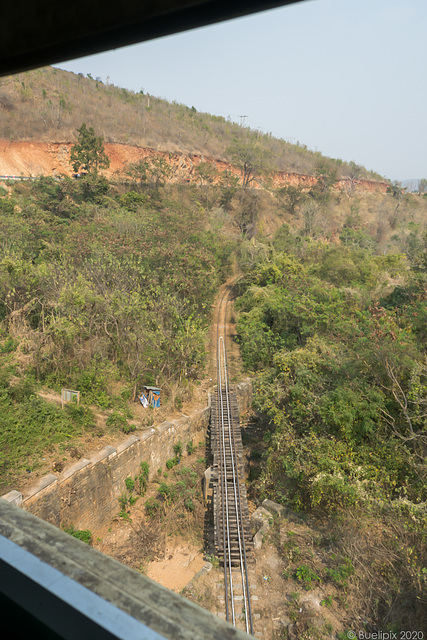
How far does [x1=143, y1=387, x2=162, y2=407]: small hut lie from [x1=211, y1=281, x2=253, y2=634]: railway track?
2062mm

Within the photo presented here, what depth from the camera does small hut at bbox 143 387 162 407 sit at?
11.9 meters

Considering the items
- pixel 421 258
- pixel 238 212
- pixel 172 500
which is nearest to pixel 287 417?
pixel 172 500

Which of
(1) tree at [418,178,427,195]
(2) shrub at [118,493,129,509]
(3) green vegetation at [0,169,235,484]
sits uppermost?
(1) tree at [418,178,427,195]

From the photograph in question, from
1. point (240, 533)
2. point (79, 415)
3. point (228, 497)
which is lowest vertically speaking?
point (240, 533)

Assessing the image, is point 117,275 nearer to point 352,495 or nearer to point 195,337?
point 195,337

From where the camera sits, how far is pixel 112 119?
3459 centimetres

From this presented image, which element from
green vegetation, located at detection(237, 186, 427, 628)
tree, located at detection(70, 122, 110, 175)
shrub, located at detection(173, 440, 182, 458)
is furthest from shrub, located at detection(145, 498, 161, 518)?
tree, located at detection(70, 122, 110, 175)

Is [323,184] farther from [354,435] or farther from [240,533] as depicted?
[240,533]

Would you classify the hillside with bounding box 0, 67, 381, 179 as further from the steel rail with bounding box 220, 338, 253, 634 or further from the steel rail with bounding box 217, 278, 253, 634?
the steel rail with bounding box 220, 338, 253, 634

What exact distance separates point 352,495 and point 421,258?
34.8 ft

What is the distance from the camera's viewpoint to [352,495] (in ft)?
24.8

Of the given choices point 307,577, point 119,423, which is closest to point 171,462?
point 119,423

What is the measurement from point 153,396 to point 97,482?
3586 millimetres

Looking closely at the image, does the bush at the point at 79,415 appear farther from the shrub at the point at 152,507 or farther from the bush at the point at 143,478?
the shrub at the point at 152,507
